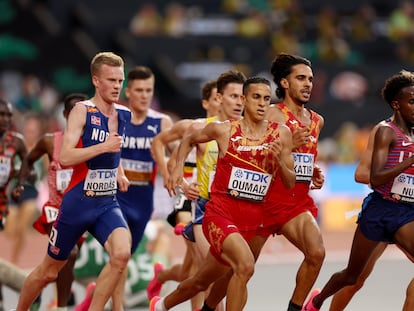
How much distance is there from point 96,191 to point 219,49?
1640cm

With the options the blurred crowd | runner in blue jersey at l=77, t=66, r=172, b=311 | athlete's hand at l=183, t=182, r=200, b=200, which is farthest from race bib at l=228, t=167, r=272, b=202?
the blurred crowd

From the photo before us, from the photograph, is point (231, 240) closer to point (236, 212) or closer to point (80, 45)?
point (236, 212)

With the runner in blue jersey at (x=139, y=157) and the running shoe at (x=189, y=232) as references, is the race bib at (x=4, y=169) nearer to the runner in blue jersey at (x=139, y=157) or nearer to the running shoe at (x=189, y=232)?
the runner in blue jersey at (x=139, y=157)

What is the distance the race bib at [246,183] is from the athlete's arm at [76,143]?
1.01 m

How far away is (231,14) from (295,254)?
851 centimetres

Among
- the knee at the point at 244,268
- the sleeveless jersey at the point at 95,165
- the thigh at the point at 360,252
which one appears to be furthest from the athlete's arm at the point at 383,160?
the sleeveless jersey at the point at 95,165

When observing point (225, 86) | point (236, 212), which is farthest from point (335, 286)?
point (225, 86)

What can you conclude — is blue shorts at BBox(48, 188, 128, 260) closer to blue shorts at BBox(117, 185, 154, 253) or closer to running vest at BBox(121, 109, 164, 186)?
blue shorts at BBox(117, 185, 154, 253)

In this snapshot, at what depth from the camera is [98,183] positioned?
10.4 metres

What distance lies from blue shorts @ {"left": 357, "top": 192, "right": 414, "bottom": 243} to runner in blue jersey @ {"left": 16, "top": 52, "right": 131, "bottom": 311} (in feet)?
6.79

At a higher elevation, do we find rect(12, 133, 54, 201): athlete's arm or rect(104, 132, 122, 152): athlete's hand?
rect(104, 132, 122, 152): athlete's hand

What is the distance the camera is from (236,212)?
1031cm

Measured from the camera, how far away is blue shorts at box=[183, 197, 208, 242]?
1161cm

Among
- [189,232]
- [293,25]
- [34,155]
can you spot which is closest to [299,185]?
[189,232]
